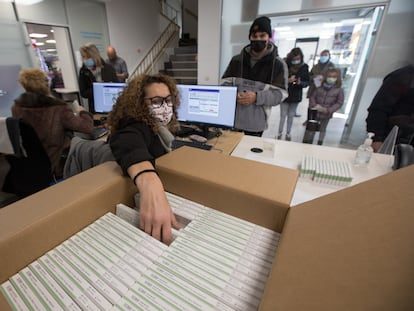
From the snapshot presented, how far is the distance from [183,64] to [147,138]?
5310 mm

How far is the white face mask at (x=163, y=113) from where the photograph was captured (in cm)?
96

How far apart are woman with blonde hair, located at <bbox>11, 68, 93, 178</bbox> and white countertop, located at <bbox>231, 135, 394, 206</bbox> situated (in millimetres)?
1281

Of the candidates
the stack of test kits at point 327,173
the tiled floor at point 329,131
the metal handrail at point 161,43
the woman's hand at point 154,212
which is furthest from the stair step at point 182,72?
the woman's hand at point 154,212

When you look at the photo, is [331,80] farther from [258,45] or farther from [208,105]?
[208,105]

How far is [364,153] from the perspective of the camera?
125 centimetres

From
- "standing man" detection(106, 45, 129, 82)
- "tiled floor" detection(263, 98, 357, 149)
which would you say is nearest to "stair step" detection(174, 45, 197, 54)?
"standing man" detection(106, 45, 129, 82)

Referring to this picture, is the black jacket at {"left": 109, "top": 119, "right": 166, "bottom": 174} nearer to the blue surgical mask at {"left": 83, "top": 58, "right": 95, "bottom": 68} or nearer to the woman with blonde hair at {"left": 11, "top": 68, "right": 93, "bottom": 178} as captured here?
the woman with blonde hair at {"left": 11, "top": 68, "right": 93, "bottom": 178}

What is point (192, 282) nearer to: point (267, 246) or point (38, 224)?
point (267, 246)

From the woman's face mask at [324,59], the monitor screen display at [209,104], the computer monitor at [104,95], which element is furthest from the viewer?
the woman's face mask at [324,59]

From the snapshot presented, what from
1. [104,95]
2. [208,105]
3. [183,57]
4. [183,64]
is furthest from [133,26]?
[208,105]

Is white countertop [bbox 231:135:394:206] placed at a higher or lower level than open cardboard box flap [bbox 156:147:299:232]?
lower

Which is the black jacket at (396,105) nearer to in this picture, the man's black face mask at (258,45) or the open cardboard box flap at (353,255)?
the man's black face mask at (258,45)

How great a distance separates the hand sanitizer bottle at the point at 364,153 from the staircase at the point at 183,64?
4.69 meters

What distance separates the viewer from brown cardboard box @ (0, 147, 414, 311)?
11.7 inches
